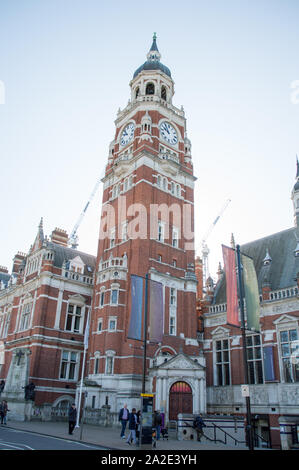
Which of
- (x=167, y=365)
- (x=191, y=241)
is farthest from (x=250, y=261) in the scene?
(x=191, y=241)

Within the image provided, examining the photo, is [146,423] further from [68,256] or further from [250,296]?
[68,256]

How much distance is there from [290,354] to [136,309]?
16.2 metres

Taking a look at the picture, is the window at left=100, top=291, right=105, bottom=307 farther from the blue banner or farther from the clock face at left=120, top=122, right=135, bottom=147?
the clock face at left=120, top=122, right=135, bottom=147

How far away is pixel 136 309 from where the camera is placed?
24.2 meters

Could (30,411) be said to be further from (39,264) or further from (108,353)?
(39,264)

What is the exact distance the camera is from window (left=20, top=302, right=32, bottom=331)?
45.5 m

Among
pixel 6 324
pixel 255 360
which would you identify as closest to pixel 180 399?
pixel 255 360

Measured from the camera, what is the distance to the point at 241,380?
3616 centimetres

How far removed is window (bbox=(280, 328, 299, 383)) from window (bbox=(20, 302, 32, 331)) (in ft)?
93.0

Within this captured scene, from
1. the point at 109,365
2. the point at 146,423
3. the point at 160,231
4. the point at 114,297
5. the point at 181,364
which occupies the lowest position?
the point at 146,423

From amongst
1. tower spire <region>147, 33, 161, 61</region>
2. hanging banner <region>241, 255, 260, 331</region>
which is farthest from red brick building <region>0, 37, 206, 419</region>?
hanging banner <region>241, 255, 260, 331</region>

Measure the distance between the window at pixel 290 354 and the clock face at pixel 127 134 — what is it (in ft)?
98.1

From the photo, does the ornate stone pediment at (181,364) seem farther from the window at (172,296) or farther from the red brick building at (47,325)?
the red brick building at (47,325)
